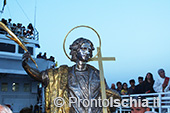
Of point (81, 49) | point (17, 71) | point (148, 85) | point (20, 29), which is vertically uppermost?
point (20, 29)

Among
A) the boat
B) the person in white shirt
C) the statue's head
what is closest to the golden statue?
the statue's head

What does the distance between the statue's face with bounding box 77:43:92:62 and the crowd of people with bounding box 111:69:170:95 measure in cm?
294

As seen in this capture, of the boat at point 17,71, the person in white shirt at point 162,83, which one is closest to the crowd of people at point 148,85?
the person in white shirt at point 162,83

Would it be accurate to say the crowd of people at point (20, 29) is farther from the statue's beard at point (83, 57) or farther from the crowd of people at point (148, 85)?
the statue's beard at point (83, 57)

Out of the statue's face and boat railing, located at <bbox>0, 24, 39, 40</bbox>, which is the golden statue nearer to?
the statue's face

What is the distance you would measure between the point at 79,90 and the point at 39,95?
17395mm

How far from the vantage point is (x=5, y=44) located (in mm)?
16203

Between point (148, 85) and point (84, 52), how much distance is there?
3.47 metres

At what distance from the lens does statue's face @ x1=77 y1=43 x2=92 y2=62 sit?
3658mm

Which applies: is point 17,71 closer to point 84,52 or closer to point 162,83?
point 162,83

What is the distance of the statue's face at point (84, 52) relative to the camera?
3658mm

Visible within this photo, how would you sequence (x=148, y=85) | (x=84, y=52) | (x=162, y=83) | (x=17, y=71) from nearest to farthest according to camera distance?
(x=84, y=52) < (x=162, y=83) < (x=148, y=85) < (x=17, y=71)

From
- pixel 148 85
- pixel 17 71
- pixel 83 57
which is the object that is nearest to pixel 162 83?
pixel 148 85

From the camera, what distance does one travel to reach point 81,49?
367 cm
